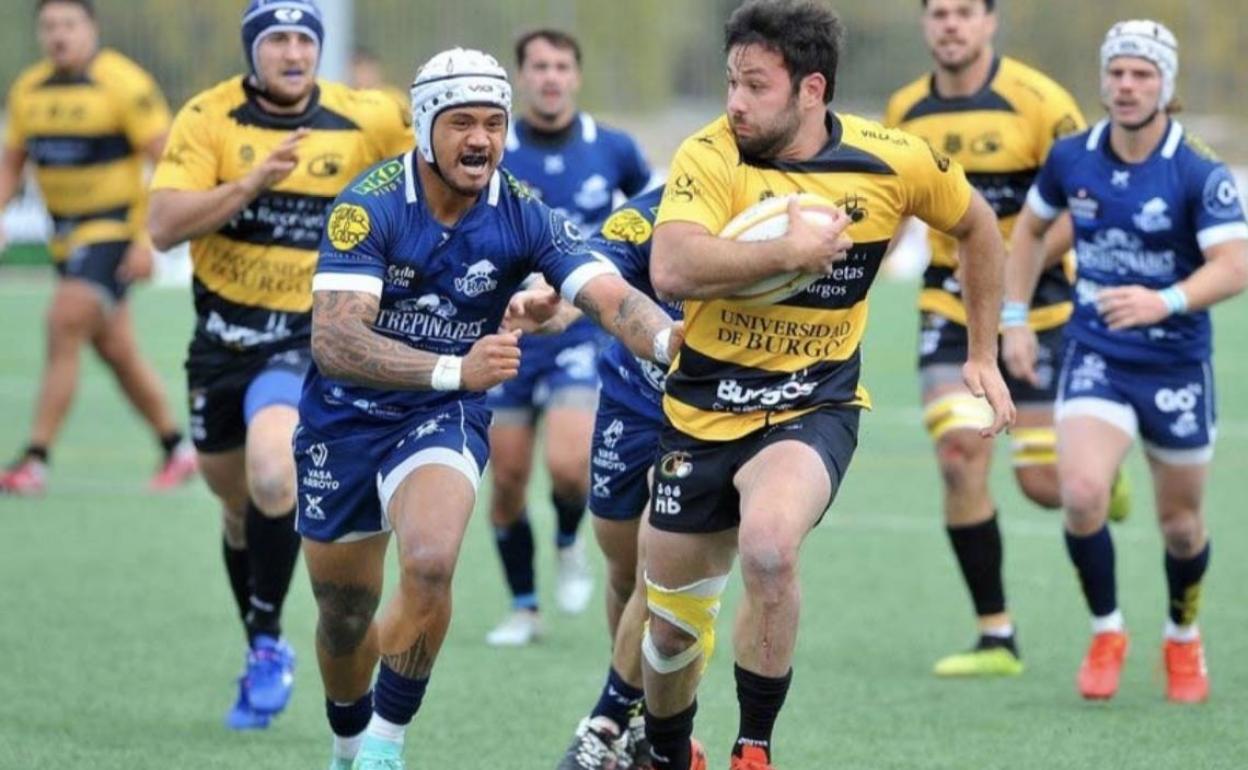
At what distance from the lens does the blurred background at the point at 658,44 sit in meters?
29.0

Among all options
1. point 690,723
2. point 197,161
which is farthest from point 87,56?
point 690,723

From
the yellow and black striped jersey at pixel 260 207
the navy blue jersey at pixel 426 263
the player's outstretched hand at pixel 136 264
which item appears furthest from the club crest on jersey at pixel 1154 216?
the player's outstretched hand at pixel 136 264

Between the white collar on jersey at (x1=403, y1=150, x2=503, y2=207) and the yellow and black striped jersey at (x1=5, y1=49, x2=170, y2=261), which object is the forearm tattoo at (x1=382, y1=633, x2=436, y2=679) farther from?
the yellow and black striped jersey at (x1=5, y1=49, x2=170, y2=261)

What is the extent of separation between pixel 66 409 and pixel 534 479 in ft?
9.34

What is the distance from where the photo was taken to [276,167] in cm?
798

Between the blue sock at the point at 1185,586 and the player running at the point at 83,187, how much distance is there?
6677mm

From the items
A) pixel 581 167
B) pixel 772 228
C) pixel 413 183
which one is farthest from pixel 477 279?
pixel 581 167

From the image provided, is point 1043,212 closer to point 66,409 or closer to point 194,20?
point 66,409

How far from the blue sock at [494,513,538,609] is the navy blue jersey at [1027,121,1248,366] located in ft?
8.42

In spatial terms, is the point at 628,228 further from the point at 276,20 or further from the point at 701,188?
the point at 276,20

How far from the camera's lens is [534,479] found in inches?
577

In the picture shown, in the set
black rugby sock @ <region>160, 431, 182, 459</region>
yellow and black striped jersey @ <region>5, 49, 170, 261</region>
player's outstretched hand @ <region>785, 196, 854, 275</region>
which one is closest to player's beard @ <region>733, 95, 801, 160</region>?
player's outstretched hand @ <region>785, 196, 854, 275</region>

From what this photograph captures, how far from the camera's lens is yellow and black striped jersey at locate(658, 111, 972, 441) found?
6.50 meters

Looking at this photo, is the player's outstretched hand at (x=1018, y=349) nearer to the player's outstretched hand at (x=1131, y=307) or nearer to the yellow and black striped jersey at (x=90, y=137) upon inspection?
the player's outstretched hand at (x=1131, y=307)
